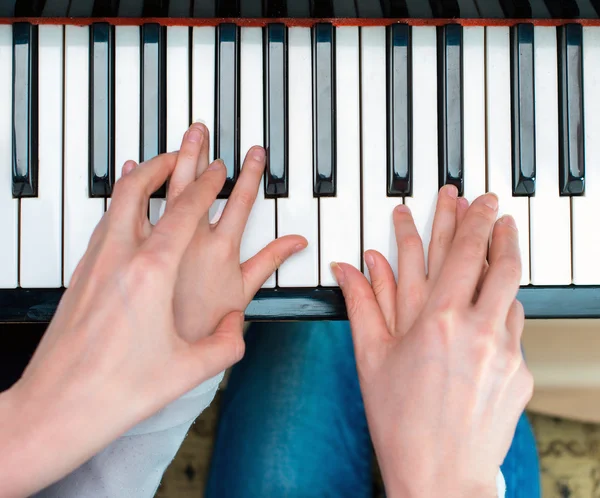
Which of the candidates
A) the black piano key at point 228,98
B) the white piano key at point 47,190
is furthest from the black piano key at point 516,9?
the white piano key at point 47,190

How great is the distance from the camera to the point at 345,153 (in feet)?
2.21

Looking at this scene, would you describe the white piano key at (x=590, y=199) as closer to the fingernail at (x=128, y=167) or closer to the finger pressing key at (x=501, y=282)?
the finger pressing key at (x=501, y=282)

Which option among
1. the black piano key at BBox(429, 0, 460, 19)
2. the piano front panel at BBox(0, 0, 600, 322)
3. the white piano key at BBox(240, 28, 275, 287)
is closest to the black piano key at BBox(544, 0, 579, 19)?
the piano front panel at BBox(0, 0, 600, 322)

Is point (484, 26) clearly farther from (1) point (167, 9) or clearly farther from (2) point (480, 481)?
(2) point (480, 481)

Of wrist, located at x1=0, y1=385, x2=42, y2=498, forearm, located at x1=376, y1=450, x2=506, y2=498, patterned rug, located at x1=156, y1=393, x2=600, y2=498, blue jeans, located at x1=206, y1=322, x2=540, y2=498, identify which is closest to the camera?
wrist, located at x1=0, y1=385, x2=42, y2=498

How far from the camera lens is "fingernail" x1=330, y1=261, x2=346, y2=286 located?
0.67 metres

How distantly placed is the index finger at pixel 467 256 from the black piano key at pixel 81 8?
50cm

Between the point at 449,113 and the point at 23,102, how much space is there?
51 cm

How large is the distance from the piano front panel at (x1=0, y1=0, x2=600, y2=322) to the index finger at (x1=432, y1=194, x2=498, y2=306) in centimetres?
4

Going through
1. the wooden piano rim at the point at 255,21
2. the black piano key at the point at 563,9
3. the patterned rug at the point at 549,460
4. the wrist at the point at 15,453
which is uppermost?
the black piano key at the point at 563,9

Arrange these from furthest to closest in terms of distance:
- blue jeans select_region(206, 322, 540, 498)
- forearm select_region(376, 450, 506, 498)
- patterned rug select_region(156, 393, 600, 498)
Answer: patterned rug select_region(156, 393, 600, 498), blue jeans select_region(206, 322, 540, 498), forearm select_region(376, 450, 506, 498)

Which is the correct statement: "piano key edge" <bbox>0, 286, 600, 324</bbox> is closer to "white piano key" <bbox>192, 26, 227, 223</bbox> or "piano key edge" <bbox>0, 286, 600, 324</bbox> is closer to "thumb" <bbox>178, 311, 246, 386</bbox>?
"thumb" <bbox>178, 311, 246, 386</bbox>

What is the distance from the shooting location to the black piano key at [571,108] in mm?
676

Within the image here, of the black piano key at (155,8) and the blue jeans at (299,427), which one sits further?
the blue jeans at (299,427)
